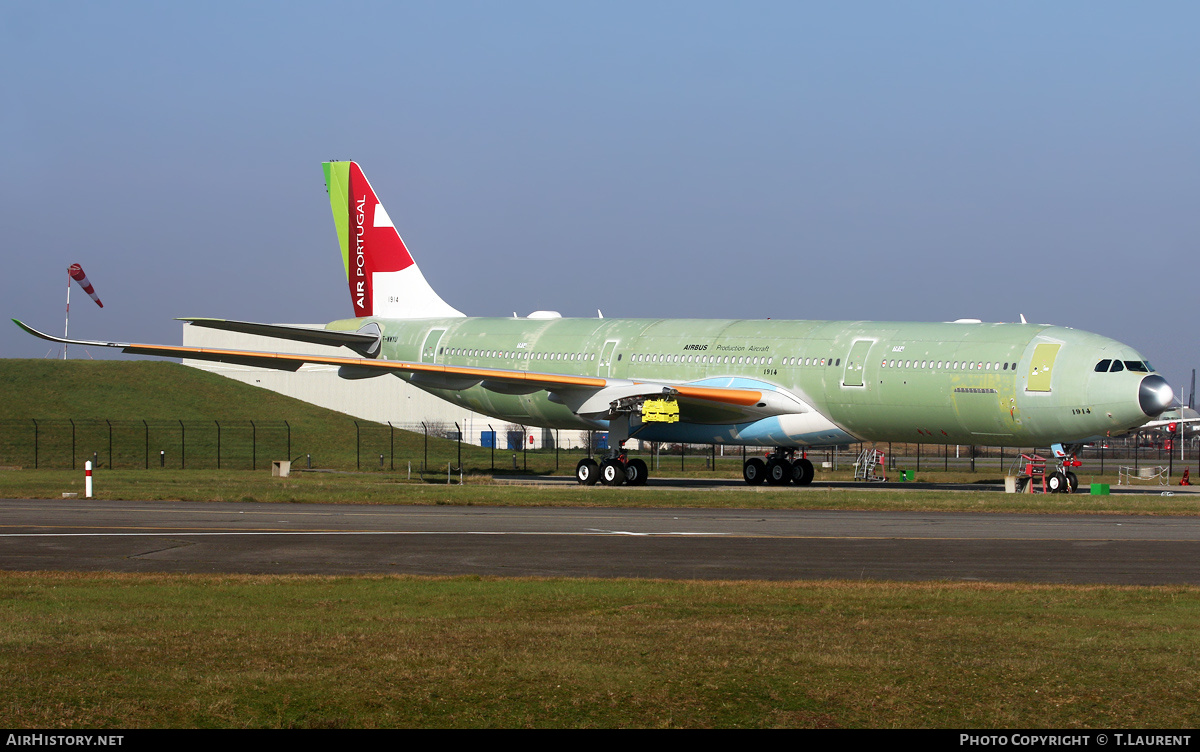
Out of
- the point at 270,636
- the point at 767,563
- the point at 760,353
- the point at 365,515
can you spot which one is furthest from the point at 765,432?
the point at 270,636

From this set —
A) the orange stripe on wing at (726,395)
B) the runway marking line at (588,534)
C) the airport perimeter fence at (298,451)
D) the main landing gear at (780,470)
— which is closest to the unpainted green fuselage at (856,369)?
the orange stripe on wing at (726,395)

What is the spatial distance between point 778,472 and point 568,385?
7005 millimetres

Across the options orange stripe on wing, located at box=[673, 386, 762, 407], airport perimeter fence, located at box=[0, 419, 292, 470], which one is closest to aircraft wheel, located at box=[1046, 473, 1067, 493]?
orange stripe on wing, located at box=[673, 386, 762, 407]

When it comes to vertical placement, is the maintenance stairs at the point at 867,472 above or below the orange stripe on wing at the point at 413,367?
below

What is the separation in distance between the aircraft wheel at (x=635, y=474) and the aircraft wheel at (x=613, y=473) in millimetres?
182

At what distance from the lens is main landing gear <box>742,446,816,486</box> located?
3778cm

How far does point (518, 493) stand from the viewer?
3136cm

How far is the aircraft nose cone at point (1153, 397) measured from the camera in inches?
1180

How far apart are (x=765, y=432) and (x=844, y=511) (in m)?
9.79

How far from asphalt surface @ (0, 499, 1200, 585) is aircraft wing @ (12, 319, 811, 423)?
9.61 metres

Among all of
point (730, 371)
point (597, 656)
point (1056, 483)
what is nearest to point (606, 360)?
point (730, 371)

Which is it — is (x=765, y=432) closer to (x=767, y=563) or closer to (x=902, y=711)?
(x=767, y=563)

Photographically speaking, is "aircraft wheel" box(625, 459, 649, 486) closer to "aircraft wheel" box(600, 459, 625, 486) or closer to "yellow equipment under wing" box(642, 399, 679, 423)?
"aircraft wheel" box(600, 459, 625, 486)

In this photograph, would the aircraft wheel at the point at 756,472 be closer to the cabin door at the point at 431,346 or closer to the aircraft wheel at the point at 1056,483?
the aircraft wheel at the point at 1056,483
